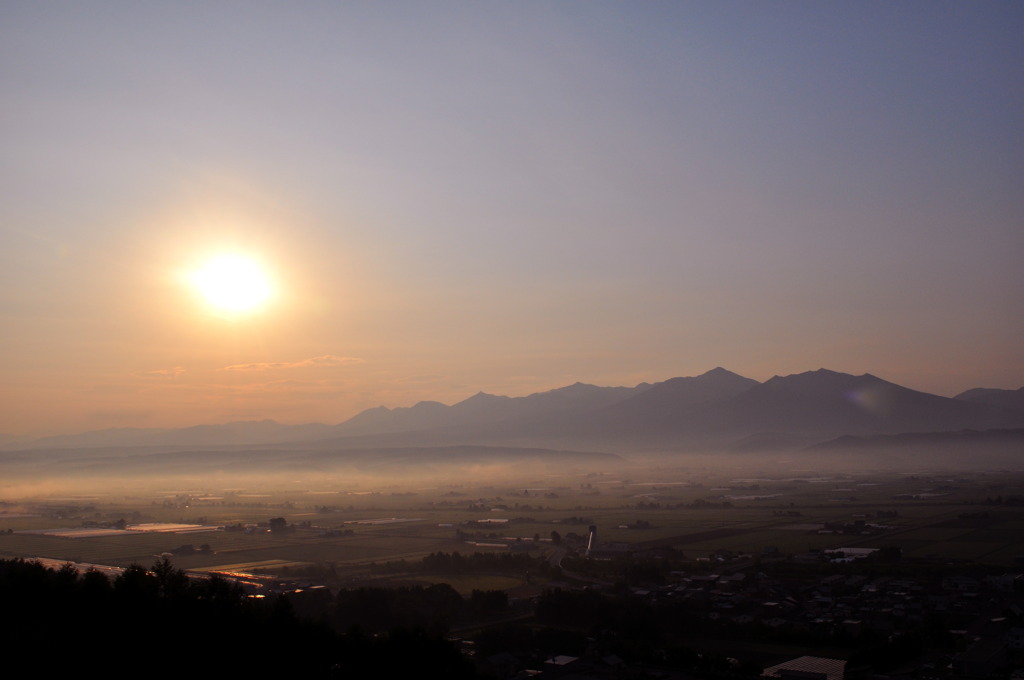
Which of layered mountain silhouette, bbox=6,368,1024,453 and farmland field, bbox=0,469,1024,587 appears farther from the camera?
layered mountain silhouette, bbox=6,368,1024,453

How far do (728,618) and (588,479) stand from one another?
2545 inches

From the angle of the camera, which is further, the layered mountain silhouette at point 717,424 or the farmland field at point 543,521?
the layered mountain silhouette at point 717,424

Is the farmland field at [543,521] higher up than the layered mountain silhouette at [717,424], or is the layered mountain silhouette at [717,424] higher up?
the layered mountain silhouette at [717,424]

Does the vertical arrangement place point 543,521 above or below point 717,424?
below

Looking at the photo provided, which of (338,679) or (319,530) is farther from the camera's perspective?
(319,530)

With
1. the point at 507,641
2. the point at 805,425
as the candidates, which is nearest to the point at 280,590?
the point at 507,641

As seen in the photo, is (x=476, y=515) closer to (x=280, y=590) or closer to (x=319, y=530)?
(x=319, y=530)

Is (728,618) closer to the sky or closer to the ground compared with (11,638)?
closer to the ground

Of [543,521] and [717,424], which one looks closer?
[543,521]

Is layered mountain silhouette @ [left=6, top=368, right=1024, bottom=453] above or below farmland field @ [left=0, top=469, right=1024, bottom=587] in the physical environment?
above

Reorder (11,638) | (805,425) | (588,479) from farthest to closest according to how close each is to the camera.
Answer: (805,425) → (588,479) → (11,638)

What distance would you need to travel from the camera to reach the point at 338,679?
1161 centimetres

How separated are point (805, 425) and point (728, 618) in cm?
16791

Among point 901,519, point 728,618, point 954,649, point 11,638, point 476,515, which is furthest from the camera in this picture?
point 476,515
